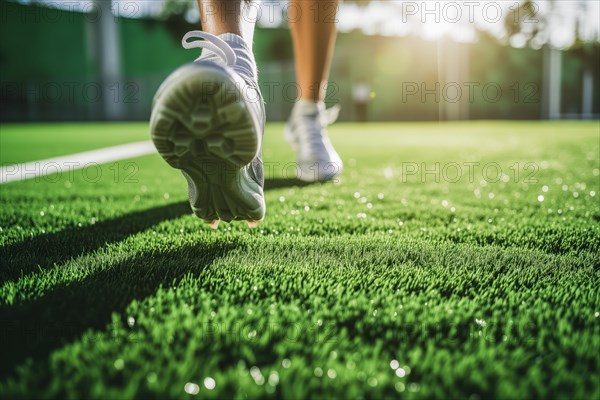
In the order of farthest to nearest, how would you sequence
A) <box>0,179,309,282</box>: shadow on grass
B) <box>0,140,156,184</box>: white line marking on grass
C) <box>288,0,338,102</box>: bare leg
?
<box>0,140,156,184</box>: white line marking on grass → <box>288,0,338,102</box>: bare leg → <box>0,179,309,282</box>: shadow on grass

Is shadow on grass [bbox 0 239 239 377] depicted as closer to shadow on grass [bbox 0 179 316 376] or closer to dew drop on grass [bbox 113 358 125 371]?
shadow on grass [bbox 0 179 316 376]

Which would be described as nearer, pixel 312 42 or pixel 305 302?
pixel 305 302

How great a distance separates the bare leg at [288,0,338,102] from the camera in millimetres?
2510

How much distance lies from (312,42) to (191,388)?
7.18ft

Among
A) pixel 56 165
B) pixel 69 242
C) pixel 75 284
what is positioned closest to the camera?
pixel 75 284

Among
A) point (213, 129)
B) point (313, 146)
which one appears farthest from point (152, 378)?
point (313, 146)

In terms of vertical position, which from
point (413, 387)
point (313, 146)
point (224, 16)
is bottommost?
point (413, 387)

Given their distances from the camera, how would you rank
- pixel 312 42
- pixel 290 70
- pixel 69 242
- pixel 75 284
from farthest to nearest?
pixel 290 70 < pixel 312 42 < pixel 69 242 < pixel 75 284

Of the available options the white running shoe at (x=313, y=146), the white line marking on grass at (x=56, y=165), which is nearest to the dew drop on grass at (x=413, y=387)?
the white running shoe at (x=313, y=146)

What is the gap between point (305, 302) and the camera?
3.17 ft

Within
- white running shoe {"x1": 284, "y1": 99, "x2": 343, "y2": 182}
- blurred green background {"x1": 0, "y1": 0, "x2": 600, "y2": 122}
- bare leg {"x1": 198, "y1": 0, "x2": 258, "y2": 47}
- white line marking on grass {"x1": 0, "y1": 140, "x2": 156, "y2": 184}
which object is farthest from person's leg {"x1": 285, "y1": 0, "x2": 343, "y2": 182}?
blurred green background {"x1": 0, "y1": 0, "x2": 600, "y2": 122}

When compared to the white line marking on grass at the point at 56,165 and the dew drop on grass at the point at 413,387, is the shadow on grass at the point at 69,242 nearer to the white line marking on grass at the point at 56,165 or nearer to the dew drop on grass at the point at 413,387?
the dew drop on grass at the point at 413,387

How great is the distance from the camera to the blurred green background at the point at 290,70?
19.6m

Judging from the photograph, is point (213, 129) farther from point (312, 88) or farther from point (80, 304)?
point (312, 88)
